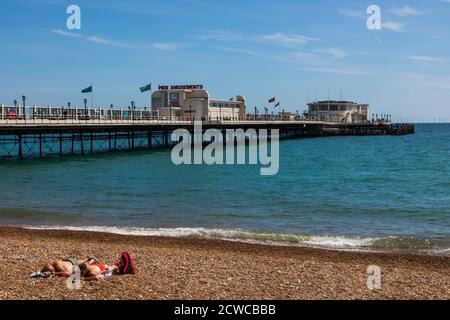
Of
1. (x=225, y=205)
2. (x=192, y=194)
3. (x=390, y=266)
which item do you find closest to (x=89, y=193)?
(x=192, y=194)

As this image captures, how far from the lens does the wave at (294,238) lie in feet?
49.0

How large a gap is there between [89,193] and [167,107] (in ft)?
166

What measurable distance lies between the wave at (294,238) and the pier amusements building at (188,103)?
55.0 meters

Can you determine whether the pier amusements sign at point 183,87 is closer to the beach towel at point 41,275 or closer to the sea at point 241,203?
the sea at point 241,203

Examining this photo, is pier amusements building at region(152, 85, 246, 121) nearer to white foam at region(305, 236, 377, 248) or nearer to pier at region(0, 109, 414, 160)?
pier at region(0, 109, 414, 160)

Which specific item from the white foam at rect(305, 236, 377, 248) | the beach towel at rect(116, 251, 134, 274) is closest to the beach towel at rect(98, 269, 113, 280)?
the beach towel at rect(116, 251, 134, 274)

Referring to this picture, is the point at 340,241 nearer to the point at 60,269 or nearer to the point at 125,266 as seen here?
the point at 125,266

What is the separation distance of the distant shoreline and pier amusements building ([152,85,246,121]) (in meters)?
57.7

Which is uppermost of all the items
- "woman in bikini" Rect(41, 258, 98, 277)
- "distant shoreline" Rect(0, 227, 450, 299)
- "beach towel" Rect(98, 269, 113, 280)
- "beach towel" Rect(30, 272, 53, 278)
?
"woman in bikini" Rect(41, 258, 98, 277)

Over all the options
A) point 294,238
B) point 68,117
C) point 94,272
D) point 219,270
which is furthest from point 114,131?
point 94,272

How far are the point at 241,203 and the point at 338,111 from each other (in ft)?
329

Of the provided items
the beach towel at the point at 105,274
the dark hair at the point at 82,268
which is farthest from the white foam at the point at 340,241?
the dark hair at the point at 82,268

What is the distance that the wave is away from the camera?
1492cm
